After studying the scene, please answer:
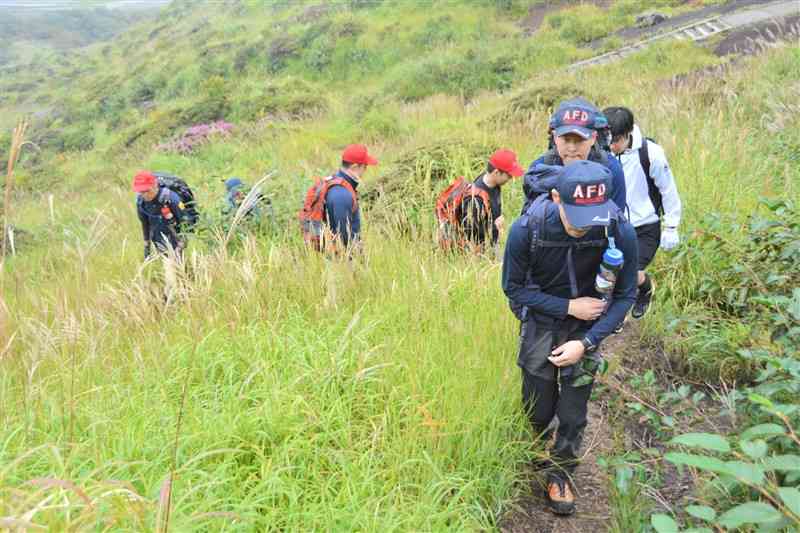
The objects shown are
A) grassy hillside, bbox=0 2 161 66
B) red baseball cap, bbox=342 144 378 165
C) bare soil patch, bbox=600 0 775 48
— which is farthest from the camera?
grassy hillside, bbox=0 2 161 66

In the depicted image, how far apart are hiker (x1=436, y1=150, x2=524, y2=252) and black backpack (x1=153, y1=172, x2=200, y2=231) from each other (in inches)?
95.6

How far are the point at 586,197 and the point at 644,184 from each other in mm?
1439

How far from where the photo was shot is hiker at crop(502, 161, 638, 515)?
7.32 feet

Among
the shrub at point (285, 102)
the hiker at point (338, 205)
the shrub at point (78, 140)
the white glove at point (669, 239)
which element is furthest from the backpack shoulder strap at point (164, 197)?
the shrub at point (78, 140)

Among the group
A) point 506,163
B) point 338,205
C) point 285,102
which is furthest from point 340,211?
point 285,102

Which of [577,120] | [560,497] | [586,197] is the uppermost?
[577,120]

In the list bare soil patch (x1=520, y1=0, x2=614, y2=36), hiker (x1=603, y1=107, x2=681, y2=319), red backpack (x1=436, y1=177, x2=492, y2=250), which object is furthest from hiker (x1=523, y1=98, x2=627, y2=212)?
bare soil patch (x1=520, y1=0, x2=614, y2=36)

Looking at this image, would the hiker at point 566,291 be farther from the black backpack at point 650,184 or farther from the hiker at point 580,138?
the black backpack at point 650,184

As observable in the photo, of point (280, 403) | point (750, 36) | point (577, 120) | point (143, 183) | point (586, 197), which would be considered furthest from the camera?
point (750, 36)

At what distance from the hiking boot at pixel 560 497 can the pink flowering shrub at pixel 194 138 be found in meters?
13.4

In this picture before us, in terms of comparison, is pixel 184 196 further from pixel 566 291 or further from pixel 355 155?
pixel 566 291

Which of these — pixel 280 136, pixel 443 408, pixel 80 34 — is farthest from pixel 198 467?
pixel 80 34

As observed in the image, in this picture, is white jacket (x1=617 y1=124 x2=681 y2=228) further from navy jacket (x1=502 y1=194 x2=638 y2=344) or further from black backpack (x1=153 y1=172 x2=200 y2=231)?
black backpack (x1=153 y1=172 x2=200 y2=231)

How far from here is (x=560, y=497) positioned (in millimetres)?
2557
